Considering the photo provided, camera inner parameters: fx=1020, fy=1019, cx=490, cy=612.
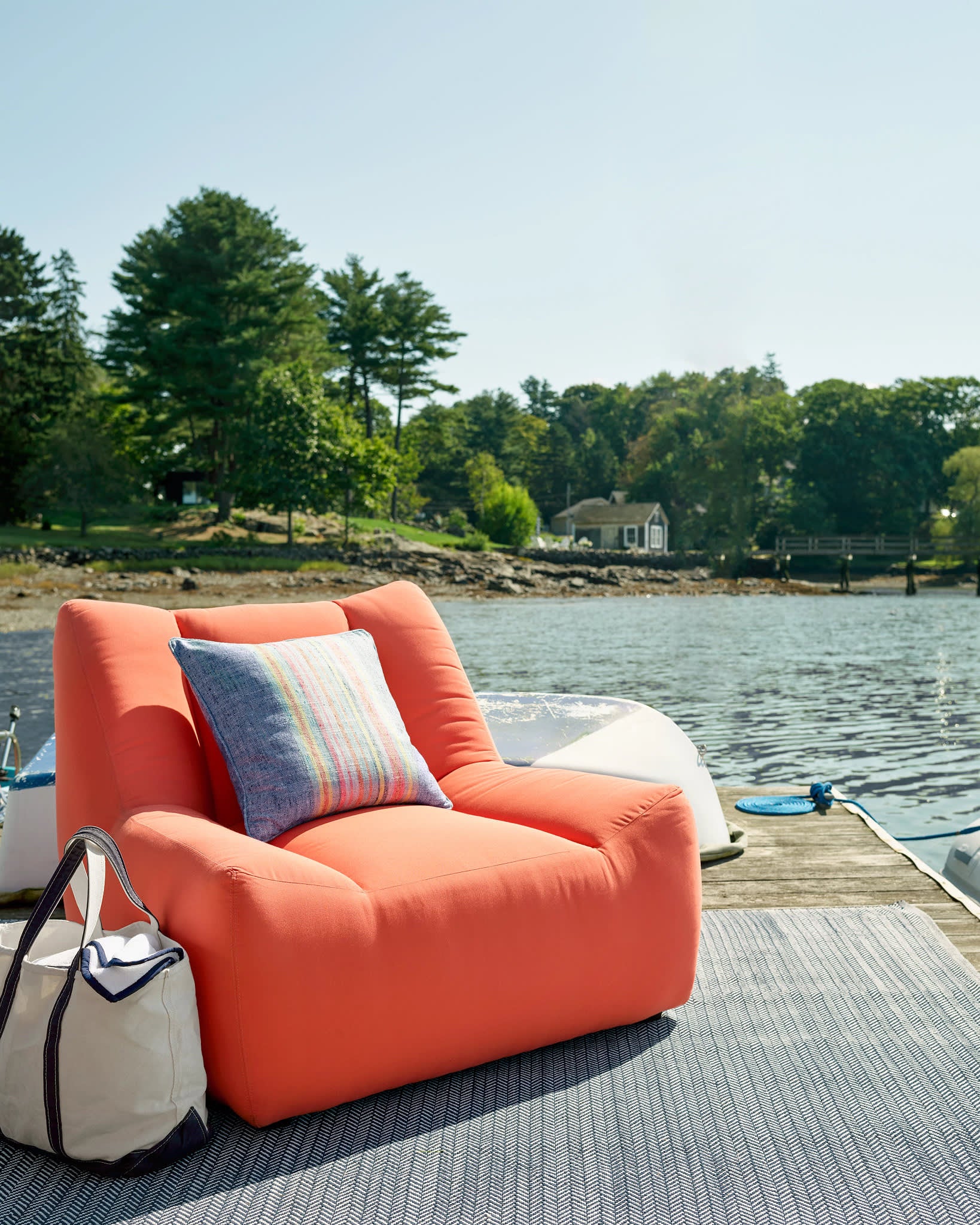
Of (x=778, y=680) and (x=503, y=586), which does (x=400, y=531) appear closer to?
(x=503, y=586)

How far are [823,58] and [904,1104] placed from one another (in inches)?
343

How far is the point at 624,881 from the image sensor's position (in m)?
2.17

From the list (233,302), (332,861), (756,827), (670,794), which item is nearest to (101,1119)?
(332,861)

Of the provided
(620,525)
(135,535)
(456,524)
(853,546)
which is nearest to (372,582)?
(135,535)

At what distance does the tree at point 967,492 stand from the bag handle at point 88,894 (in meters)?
44.9

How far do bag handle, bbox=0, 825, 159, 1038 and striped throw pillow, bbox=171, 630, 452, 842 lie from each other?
44cm

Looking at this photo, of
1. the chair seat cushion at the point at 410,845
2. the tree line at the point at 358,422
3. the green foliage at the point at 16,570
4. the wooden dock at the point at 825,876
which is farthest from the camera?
the tree line at the point at 358,422

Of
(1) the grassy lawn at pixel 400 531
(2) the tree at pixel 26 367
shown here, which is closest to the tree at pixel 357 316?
(1) the grassy lawn at pixel 400 531

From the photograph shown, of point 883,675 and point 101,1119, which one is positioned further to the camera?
point 883,675

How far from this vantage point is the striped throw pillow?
2.25 m

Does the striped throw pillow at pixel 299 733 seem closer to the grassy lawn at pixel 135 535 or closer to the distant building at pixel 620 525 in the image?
the grassy lawn at pixel 135 535

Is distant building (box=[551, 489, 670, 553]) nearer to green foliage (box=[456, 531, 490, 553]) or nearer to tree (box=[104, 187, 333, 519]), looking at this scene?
green foliage (box=[456, 531, 490, 553])

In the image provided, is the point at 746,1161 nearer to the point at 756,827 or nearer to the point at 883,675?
the point at 756,827

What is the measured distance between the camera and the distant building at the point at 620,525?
52.5 m
